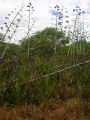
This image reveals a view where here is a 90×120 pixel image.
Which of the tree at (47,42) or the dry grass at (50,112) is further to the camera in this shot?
the tree at (47,42)

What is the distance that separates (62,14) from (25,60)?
5586 mm

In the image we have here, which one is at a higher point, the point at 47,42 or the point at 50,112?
the point at 50,112

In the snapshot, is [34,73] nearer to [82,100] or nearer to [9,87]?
[9,87]

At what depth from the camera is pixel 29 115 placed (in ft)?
14.2

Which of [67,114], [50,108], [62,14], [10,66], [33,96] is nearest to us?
[67,114]

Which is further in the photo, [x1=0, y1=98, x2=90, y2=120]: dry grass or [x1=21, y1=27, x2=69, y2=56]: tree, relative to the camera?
[x1=21, y1=27, x2=69, y2=56]: tree

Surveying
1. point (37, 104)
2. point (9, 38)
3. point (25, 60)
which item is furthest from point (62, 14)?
point (37, 104)

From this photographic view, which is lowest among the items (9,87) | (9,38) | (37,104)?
(37,104)

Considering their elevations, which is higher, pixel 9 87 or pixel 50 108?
pixel 9 87

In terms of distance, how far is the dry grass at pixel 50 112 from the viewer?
4.22 m

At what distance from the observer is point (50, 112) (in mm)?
4465

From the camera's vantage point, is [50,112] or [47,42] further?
[47,42]

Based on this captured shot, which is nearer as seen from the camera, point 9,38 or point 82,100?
point 82,100

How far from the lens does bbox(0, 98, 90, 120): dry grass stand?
4.22 meters
